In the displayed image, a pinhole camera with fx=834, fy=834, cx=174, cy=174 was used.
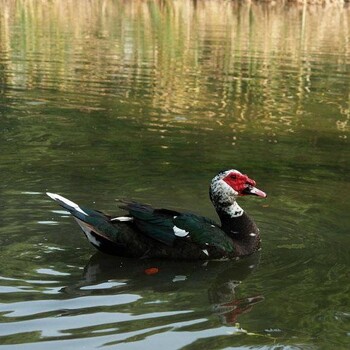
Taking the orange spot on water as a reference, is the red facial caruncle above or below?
above

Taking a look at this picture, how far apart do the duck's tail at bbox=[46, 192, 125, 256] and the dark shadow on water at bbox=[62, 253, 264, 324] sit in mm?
149

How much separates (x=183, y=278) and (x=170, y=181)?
10.7 feet

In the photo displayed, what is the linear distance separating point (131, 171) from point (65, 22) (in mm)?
23186

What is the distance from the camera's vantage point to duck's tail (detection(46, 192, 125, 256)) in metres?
7.39

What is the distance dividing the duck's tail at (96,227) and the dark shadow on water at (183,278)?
0.15 m

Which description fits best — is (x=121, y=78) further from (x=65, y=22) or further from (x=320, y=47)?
(x=65, y=22)

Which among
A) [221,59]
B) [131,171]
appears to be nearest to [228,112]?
[131,171]

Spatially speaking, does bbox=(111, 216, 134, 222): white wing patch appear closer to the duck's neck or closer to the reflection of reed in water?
the duck's neck

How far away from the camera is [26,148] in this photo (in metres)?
11.9

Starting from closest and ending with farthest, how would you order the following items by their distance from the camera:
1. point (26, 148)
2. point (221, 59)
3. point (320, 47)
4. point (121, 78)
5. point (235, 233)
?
point (235, 233), point (26, 148), point (121, 78), point (221, 59), point (320, 47)

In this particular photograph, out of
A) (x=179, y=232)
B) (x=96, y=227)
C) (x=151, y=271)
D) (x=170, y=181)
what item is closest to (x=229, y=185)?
(x=179, y=232)

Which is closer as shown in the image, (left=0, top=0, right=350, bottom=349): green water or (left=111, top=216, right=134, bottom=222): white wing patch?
(left=0, top=0, right=350, bottom=349): green water

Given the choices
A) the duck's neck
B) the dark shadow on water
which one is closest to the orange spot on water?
the dark shadow on water

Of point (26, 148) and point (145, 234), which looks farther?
point (26, 148)
